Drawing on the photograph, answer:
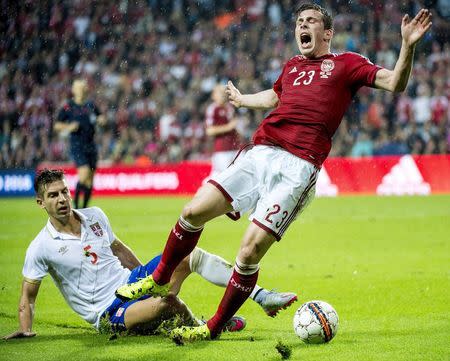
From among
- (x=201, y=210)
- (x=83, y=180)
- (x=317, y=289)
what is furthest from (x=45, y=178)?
(x=83, y=180)

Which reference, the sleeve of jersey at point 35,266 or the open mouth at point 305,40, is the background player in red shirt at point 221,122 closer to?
the open mouth at point 305,40

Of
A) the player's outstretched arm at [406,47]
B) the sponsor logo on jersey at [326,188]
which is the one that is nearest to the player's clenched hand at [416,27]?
the player's outstretched arm at [406,47]

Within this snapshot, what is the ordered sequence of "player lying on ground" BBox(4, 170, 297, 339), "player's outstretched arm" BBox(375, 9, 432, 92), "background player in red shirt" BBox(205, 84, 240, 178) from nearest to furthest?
"player's outstretched arm" BBox(375, 9, 432, 92) < "player lying on ground" BBox(4, 170, 297, 339) < "background player in red shirt" BBox(205, 84, 240, 178)

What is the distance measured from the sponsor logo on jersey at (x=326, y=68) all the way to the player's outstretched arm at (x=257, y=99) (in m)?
0.58

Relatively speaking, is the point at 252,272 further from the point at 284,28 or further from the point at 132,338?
the point at 284,28

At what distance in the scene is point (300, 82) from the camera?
18.9 ft

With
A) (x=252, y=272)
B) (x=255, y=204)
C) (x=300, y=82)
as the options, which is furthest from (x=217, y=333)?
(x=300, y=82)

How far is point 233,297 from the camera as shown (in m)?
5.39

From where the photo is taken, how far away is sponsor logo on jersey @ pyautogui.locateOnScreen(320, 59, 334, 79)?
5.64m

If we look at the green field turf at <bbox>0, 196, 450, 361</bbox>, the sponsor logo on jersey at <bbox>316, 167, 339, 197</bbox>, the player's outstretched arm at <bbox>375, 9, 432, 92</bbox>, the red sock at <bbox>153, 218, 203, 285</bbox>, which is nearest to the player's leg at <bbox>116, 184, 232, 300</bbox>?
the red sock at <bbox>153, 218, 203, 285</bbox>

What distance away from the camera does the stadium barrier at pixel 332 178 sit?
62.7 ft

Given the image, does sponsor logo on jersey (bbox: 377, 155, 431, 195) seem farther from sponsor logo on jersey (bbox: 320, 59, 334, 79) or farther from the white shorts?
the white shorts

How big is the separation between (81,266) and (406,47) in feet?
8.49

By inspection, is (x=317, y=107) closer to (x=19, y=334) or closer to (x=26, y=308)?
(x=26, y=308)
